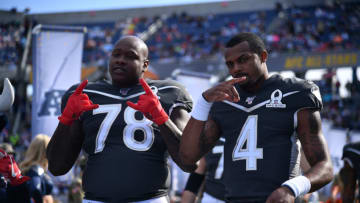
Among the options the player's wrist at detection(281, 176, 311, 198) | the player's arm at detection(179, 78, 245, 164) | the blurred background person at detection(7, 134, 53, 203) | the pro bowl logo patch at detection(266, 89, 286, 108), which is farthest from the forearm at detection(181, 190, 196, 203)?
the player's wrist at detection(281, 176, 311, 198)

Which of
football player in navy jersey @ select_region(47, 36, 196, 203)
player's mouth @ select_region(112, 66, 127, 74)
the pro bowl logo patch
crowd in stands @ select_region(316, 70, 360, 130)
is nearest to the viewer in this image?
the pro bowl logo patch

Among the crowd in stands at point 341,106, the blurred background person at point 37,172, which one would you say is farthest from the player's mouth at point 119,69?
the crowd in stands at point 341,106

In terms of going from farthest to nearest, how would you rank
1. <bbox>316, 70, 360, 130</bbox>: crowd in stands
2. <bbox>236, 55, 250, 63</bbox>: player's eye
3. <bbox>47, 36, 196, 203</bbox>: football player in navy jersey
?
<bbox>316, 70, 360, 130</bbox>: crowd in stands < <bbox>47, 36, 196, 203</bbox>: football player in navy jersey < <bbox>236, 55, 250, 63</bbox>: player's eye

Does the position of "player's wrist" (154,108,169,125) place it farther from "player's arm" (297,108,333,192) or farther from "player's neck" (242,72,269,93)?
"player's arm" (297,108,333,192)

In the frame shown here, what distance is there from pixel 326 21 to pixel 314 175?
22569 millimetres

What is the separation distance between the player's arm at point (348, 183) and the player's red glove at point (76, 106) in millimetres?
2526

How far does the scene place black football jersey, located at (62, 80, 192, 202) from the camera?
301 cm

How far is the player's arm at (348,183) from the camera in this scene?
4453 millimetres

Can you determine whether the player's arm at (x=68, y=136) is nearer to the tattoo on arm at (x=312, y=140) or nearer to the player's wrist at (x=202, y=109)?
the player's wrist at (x=202, y=109)

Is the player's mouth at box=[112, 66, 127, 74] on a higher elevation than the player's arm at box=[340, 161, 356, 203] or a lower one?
higher

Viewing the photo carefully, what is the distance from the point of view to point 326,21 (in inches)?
939

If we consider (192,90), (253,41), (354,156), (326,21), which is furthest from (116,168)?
(326,21)

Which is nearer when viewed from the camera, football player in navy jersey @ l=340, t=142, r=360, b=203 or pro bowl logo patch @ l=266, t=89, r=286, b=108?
pro bowl logo patch @ l=266, t=89, r=286, b=108

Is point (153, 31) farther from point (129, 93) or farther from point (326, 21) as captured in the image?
point (129, 93)
